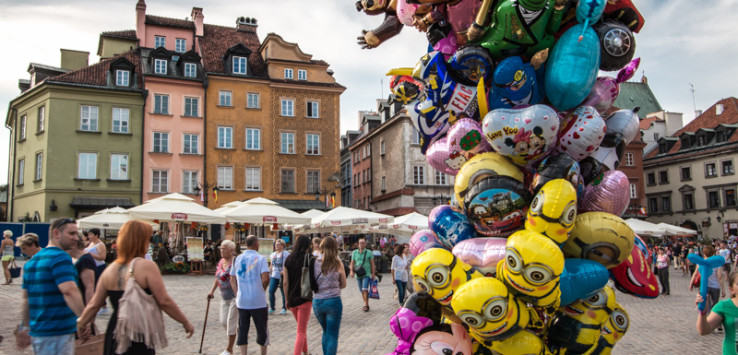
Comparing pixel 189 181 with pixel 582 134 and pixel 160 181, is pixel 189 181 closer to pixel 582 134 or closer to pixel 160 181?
pixel 160 181

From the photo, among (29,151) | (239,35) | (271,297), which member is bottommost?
(271,297)

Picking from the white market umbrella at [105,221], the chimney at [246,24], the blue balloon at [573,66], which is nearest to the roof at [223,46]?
the chimney at [246,24]

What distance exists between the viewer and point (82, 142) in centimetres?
3434

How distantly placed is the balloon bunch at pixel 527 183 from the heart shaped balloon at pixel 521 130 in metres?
0.01

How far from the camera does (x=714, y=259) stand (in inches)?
228

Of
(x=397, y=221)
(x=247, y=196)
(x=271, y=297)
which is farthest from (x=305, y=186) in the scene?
(x=271, y=297)

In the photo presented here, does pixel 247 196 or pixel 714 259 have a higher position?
pixel 247 196

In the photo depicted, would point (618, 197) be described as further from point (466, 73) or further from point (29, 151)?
point (29, 151)

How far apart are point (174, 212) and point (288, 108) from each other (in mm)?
19790

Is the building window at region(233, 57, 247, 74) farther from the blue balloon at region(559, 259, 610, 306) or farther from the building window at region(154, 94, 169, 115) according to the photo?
the blue balloon at region(559, 259, 610, 306)

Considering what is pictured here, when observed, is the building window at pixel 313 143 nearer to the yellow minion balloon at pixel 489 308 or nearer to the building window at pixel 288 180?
the building window at pixel 288 180

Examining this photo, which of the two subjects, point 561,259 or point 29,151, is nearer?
point 561,259

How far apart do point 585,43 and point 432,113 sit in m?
1.58

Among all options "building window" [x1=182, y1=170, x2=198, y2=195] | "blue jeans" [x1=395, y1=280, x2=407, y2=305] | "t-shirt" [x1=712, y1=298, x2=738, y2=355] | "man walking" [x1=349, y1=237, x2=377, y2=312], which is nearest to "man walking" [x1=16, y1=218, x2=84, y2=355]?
"t-shirt" [x1=712, y1=298, x2=738, y2=355]
